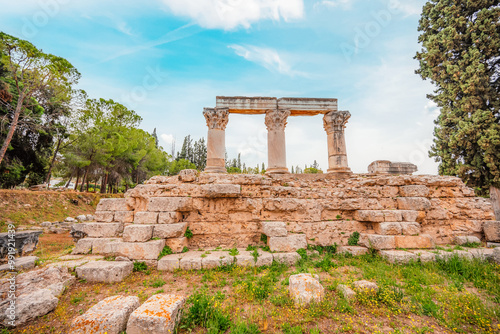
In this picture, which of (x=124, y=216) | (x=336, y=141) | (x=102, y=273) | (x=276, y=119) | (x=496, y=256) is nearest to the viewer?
(x=102, y=273)

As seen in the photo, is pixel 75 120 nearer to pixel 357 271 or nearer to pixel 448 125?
pixel 357 271

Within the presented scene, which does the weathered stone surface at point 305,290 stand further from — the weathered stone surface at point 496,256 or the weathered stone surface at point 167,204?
the weathered stone surface at point 496,256

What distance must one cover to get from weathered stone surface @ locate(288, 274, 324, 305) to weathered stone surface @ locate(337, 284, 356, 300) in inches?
16.8

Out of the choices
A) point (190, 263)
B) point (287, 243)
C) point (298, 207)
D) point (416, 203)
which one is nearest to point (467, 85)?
point (416, 203)

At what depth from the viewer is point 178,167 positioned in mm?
35594

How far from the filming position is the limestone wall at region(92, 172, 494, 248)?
254 inches

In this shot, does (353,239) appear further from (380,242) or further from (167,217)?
(167,217)

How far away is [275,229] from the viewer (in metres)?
6.09

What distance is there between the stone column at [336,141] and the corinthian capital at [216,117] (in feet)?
18.3

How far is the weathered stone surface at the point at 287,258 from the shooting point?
219 inches

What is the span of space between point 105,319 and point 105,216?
4652 mm

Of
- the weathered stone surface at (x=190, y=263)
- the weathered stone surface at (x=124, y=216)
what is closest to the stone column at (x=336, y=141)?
the weathered stone surface at (x=190, y=263)

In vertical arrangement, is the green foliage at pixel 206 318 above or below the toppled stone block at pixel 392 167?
below

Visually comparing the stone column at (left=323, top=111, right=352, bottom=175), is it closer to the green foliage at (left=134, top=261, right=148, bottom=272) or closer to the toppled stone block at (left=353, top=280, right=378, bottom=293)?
the toppled stone block at (left=353, top=280, right=378, bottom=293)
